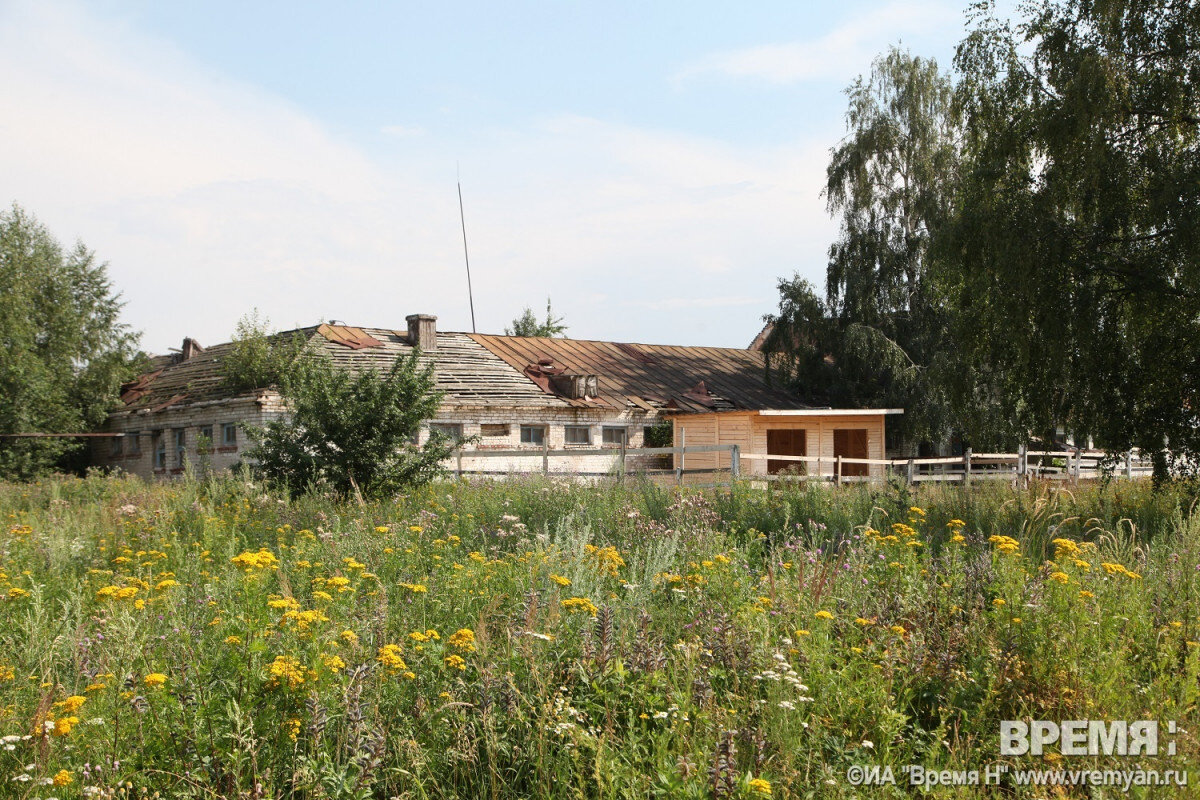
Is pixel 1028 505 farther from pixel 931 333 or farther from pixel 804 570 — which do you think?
pixel 931 333

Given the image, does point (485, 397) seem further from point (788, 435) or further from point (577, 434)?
point (788, 435)

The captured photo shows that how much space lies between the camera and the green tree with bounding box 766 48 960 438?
29.7m

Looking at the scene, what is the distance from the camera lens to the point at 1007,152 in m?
14.3

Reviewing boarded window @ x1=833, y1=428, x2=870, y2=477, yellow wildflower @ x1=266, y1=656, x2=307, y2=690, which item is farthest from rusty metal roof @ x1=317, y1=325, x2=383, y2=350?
yellow wildflower @ x1=266, y1=656, x2=307, y2=690

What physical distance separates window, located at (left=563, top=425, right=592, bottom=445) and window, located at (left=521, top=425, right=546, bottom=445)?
0.79 m

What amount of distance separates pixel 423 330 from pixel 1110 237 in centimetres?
2109

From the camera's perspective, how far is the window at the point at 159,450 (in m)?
29.8

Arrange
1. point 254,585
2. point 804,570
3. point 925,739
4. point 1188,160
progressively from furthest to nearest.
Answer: point 1188,160 → point 804,570 → point 254,585 → point 925,739

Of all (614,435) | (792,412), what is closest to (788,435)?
(792,412)

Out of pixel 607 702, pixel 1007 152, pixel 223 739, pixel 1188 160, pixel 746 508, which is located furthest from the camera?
pixel 1007 152

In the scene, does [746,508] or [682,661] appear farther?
[746,508]

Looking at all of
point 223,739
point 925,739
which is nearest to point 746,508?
point 925,739

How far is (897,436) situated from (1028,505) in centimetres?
2198

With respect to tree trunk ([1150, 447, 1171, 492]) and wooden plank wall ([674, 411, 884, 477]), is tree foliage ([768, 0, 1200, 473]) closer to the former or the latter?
tree trunk ([1150, 447, 1171, 492])
